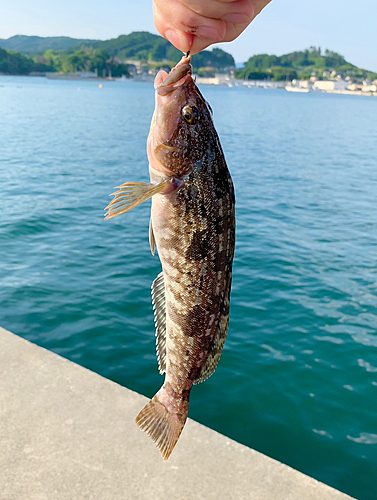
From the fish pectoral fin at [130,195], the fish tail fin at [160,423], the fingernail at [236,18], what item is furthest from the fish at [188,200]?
the fish tail fin at [160,423]

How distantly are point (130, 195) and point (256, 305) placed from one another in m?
9.76

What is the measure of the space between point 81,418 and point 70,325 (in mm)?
4804

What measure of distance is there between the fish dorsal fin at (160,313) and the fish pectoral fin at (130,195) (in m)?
0.62

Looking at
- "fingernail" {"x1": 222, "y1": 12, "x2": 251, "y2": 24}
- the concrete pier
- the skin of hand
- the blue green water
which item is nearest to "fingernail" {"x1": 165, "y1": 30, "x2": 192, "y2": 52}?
the skin of hand

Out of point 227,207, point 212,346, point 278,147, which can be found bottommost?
point 278,147

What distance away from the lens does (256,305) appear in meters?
11.8

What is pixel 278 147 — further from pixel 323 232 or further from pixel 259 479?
pixel 259 479

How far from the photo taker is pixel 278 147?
43.9m

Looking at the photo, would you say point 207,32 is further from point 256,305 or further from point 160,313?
point 256,305

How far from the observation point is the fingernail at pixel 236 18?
2521mm

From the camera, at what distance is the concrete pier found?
192 inches

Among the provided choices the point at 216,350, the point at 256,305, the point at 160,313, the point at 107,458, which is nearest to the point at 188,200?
the point at 160,313

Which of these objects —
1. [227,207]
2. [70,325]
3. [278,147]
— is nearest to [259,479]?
[227,207]

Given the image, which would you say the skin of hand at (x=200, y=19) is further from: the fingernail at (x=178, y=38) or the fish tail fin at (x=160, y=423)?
the fish tail fin at (x=160, y=423)
